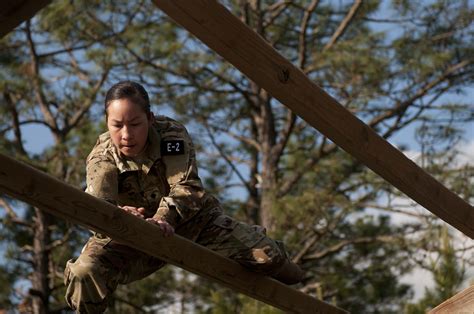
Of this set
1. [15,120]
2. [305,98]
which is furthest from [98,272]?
[15,120]

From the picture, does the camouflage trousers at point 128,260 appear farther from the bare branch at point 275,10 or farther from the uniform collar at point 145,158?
the bare branch at point 275,10

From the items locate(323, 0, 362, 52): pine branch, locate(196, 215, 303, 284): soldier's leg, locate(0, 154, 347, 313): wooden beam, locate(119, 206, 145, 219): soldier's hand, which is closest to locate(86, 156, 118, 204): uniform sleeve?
locate(119, 206, 145, 219): soldier's hand

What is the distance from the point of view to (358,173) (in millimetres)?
18031

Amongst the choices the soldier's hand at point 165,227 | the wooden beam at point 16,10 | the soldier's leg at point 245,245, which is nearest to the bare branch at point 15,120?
the soldier's leg at point 245,245

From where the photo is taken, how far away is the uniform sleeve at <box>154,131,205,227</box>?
433 cm

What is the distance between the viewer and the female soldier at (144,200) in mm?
4391

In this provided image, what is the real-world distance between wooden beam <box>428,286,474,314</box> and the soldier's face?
5.46ft

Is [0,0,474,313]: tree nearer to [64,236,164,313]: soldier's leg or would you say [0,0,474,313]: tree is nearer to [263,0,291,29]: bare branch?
[263,0,291,29]: bare branch

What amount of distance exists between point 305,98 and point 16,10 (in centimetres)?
115

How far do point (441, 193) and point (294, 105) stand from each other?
1131 millimetres

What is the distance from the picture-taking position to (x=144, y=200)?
184 inches

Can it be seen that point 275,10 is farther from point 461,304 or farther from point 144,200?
point 144,200

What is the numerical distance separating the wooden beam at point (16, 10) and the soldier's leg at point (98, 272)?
151 centimetres

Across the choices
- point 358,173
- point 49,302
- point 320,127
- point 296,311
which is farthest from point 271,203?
point 320,127
